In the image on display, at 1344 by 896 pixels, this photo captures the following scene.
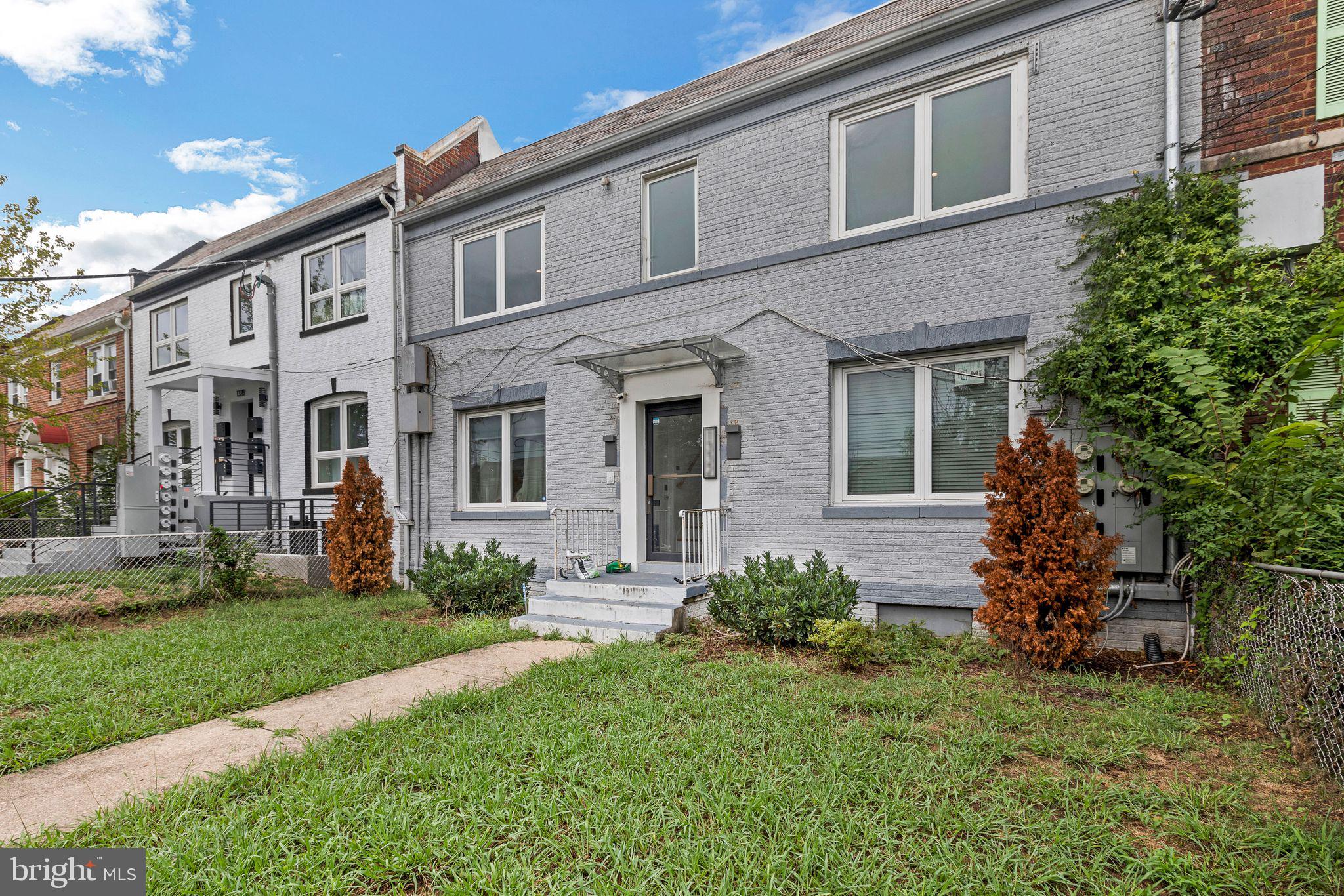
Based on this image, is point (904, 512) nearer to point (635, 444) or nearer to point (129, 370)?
point (635, 444)

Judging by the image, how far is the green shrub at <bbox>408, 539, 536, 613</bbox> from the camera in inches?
313

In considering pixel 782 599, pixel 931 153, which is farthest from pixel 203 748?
pixel 931 153

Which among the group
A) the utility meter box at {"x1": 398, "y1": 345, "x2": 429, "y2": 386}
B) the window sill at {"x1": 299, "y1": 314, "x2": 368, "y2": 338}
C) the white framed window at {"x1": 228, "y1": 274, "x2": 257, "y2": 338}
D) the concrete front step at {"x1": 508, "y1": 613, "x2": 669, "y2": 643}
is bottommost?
the concrete front step at {"x1": 508, "y1": 613, "x2": 669, "y2": 643}

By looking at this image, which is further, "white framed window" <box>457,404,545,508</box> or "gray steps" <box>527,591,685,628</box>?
"white framed window" <box>457,404,545,508</box>

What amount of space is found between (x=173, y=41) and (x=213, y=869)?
43.7ft

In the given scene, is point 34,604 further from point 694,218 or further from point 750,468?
point 694,218

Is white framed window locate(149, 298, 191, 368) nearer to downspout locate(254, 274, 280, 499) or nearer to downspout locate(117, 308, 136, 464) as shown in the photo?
downspout locate(117, 308, 136, 464)

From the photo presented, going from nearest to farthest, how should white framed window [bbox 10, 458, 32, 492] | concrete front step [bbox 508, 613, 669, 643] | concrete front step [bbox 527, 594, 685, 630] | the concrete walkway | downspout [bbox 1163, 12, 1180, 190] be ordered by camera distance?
the concrete walkway, downspout [bbox 1163, 12, 1180, 190], concrete front step [bbox 508, 613, 669, 643], concrete front step [bbox 527, 594, 685, 630], white framed window [bbox 10, 458, 32, 492]

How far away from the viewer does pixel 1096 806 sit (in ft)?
9.62

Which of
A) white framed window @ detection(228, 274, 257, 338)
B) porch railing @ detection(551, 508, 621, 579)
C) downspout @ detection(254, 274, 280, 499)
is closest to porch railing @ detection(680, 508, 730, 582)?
porch railing @ detection(551, 508, 621, 579)

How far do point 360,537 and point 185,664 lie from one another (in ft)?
12.0

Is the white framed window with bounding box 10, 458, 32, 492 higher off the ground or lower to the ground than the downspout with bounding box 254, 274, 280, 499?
lower

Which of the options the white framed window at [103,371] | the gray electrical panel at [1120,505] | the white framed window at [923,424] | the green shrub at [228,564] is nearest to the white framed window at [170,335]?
the white framed window at [103,371]

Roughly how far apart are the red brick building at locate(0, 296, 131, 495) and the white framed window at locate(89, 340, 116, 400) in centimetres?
2
